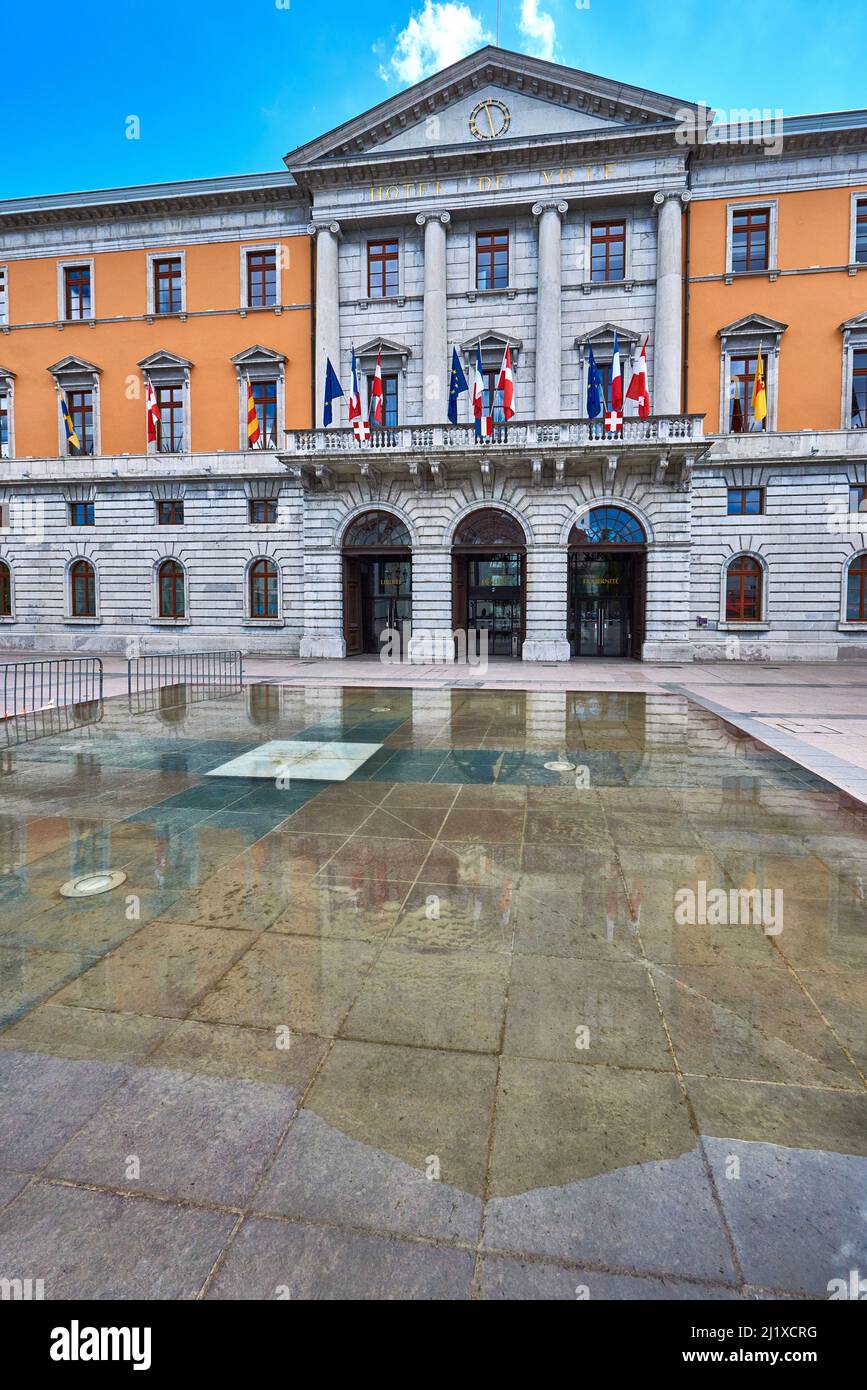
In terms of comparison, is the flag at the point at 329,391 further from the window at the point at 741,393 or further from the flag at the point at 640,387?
the window at the point at 741,393

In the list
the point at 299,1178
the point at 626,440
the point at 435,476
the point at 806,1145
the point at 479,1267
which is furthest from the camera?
the point at 435,476

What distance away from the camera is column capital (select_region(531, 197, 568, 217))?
28.0 metres

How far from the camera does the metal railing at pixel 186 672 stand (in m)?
20.1

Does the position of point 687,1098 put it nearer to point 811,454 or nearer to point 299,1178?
point 299,1178

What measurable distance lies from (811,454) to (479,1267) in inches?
1224

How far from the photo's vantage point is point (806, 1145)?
310 centimetres

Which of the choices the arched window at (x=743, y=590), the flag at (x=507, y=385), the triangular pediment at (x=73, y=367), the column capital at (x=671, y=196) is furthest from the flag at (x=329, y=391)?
the arched window at (x=743, y=590)

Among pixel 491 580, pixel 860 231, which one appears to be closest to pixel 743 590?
pixel 491 580

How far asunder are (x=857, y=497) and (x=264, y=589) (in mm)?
24531

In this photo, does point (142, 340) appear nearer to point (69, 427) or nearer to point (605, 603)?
point (69, 427)

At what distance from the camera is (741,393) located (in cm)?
2825

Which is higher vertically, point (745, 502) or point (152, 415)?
point (152, 415)

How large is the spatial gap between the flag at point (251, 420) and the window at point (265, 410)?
0.66 ft
